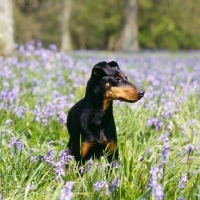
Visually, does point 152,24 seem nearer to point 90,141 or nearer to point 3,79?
point 3,79

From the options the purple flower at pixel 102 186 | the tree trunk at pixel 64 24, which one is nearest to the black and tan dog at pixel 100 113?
the purple flower at pixel 102 186

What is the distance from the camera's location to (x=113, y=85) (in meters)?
3.23

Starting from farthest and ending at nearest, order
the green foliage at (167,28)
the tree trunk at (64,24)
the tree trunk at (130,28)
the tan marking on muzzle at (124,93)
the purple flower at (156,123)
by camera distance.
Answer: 1. the green foliage at (167,28)
2. the tree trunk at (64,24)
3. the tree trunk at (130,28)
4. the purple flower at (156,123)
5. the tan marking on muzzle at (124,93)

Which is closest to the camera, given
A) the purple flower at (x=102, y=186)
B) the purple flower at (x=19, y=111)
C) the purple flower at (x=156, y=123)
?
the purple flower at (x=102, y=186)

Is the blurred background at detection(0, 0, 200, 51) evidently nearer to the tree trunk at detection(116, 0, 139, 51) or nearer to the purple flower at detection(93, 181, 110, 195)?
the tree trunk at detection(116, 0, 139, 51)

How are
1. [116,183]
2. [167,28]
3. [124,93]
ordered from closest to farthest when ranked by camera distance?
[116,183] < [124,93] < [167,28]

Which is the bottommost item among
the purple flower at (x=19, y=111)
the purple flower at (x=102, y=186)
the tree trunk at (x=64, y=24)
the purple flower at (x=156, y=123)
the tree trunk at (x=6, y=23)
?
the purple flower at (x=102, y=186)

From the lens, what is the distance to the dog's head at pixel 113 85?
316 centimetres

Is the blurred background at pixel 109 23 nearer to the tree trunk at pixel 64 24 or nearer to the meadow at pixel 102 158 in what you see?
the tree trunk at pixel 64 24

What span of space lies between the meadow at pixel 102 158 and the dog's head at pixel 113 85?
0.32m

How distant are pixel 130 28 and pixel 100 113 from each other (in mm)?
19838

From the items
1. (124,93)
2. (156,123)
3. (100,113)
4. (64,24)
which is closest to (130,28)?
(64,24)

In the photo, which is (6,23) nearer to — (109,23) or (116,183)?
(116,183)

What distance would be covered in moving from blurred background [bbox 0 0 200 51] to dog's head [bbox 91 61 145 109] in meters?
19.5
